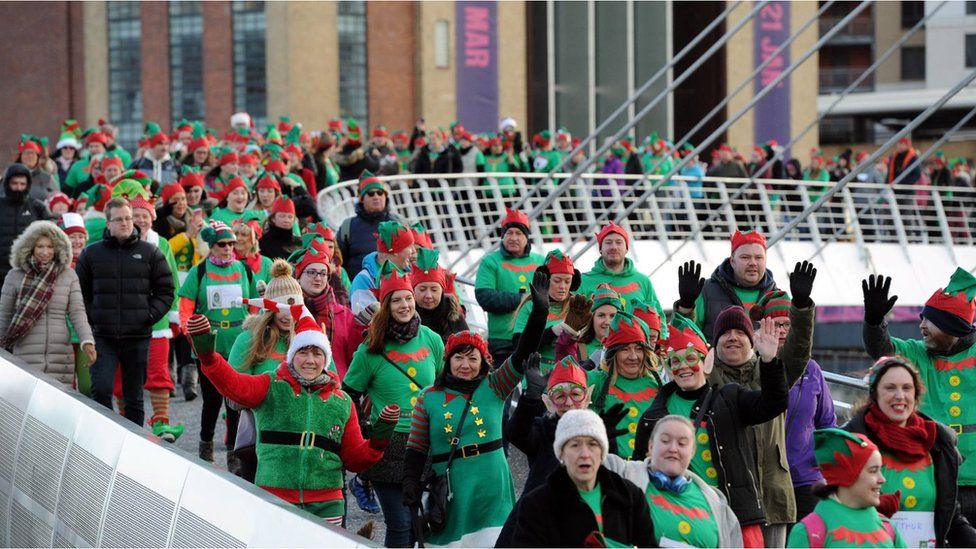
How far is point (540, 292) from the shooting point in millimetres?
8367

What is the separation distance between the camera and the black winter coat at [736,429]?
23.8ft

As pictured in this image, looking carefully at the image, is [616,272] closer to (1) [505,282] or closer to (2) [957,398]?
(1) [505,282]

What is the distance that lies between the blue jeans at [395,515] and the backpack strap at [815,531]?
292 cm

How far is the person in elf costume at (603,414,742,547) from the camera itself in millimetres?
6227

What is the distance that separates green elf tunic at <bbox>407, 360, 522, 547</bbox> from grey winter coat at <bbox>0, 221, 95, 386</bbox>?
4507 millimetres

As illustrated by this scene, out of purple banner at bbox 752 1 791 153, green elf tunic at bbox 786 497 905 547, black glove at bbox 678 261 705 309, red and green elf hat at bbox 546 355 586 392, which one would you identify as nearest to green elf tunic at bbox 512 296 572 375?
black glove at bbox 678 261 705 309

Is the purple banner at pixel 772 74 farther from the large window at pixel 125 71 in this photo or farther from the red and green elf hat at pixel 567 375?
the red and green elf hat at pixel 567 375

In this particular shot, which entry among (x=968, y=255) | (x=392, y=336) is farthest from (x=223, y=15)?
(x=392, y=336)

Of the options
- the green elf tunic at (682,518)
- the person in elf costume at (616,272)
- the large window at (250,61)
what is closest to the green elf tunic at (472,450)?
the green elf tunic at (682,518)

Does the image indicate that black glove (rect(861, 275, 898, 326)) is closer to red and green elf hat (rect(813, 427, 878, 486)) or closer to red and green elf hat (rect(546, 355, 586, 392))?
red and green elf hat (rect(546, 355, 586, 392))

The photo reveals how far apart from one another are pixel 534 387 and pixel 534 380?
0.05 m

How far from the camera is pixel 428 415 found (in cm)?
797

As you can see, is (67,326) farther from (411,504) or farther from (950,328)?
(950,328)

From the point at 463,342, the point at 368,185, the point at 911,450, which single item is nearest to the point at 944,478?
the point at 911,450
